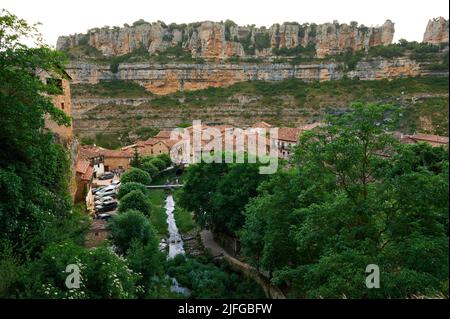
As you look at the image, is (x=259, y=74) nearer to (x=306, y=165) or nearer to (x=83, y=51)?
(x=83, y=51)

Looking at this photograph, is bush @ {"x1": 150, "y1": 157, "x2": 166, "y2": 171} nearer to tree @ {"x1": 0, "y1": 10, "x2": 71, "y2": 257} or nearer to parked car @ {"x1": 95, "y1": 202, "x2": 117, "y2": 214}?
parked car @ {"x1": 95, "y1": 202, "x2": 117, "y2": 214}

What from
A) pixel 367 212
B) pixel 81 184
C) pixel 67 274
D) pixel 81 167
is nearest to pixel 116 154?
pixel 81 167

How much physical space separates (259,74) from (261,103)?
14.7 meters

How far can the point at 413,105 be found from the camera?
213 feet

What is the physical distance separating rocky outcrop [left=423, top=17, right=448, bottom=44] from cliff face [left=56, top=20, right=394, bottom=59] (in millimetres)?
9347

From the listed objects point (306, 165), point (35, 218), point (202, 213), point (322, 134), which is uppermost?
point (322, 134)

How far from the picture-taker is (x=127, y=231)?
1998 centimetres

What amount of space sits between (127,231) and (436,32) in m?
85.8

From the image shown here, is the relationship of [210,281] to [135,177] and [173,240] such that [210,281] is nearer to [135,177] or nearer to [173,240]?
[173,240]

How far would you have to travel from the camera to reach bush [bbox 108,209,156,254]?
19.5m

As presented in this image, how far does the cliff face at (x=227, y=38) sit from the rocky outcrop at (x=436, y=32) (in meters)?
9.35

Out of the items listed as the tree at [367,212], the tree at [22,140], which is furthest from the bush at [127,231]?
the tree at [367,212]

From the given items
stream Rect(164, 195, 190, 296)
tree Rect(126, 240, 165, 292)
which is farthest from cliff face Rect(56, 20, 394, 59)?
tree Rect(126, 240, 165, 292)
